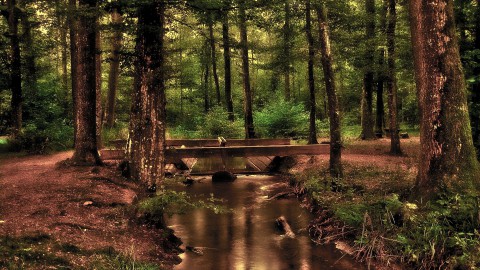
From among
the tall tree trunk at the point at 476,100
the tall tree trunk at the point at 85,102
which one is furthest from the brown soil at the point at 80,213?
the tall tree trunk at the point at 476,100

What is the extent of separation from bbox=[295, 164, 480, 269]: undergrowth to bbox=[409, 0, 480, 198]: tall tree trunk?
18.5 inches

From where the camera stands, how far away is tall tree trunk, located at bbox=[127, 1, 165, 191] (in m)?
7.97

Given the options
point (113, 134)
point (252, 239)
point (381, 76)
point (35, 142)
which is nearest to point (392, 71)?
point (381, 76)

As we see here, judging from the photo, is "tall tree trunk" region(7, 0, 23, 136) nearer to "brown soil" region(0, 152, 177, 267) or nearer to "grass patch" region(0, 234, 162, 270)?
"brown soil" region(0, 152, 177, 267)

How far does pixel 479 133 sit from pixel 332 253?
512 centimetres

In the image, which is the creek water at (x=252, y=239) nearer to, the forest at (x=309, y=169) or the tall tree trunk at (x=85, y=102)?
the forest at (x=309, y=169)

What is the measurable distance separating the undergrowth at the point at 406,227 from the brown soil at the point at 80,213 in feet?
11.7

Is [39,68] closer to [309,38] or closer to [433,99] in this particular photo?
[309,38]

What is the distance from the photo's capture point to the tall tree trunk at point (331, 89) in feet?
37.1

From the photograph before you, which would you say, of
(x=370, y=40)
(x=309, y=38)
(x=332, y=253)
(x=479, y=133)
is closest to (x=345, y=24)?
(x=309, y=38)

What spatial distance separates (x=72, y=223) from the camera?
6.78 meters

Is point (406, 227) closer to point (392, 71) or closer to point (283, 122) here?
point (392, 71)

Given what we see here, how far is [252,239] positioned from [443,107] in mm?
4751

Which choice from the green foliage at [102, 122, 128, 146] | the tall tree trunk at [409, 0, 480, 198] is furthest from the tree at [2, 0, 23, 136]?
the tall tree trunk at [409, 0, 480, 198]
